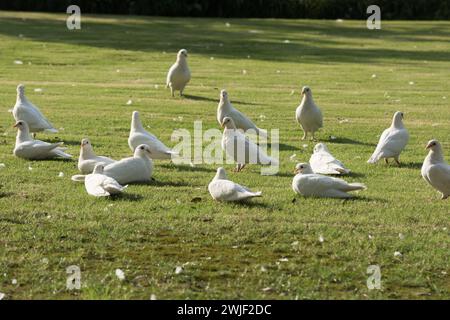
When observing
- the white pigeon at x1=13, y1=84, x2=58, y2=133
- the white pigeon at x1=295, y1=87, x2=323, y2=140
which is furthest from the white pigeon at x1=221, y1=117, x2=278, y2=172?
the white pigeon at x1=13, y1=84, x2=58, y2=133

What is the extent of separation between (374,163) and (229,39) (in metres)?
19.2

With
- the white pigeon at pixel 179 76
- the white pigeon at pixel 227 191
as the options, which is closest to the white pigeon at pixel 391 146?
the white pigeon at pixel 227 191

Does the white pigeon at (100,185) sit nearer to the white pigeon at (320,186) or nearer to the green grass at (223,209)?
the green grass at (223,209)

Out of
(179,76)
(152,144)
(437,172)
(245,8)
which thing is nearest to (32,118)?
(152,144)

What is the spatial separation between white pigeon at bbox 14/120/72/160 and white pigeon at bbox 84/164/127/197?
1834mm

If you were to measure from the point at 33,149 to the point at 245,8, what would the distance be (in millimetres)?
28605

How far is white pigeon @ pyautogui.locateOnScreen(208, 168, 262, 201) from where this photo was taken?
9.92m

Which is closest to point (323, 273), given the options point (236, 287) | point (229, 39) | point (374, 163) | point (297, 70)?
point (236, 287)

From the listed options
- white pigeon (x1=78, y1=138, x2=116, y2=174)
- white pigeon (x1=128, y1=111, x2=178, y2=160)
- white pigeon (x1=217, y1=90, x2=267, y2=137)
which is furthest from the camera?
white pigeon (x1=217, y1=90, x2=267, y2=137)

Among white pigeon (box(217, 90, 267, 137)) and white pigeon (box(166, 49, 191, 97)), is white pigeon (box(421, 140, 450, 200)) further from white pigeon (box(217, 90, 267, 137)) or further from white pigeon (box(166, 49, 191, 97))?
white pigeon (box(166, 49, 191, 97))

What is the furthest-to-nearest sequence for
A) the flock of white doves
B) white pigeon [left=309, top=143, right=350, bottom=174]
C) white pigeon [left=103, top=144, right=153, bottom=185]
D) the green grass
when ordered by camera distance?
white pigeon [left=309, top=143, right=350, bottom=174] < white pigeon [left=103, top=144, right=153, bottom=185] < the flock of white doves < the green grass

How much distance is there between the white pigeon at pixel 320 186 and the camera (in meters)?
10.3
